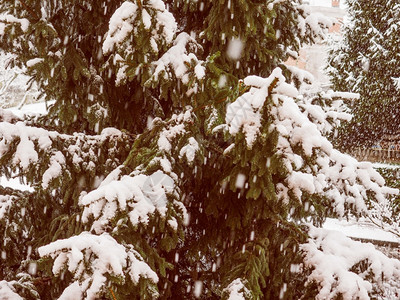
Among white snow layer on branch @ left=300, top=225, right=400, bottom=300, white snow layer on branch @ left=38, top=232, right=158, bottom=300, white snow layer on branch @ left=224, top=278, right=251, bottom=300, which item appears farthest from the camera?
white snow layer on branch @ left=300, top=225, right=400, bottom=300

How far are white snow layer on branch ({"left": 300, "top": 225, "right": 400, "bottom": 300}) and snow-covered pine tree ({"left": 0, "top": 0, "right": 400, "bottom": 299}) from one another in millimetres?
11

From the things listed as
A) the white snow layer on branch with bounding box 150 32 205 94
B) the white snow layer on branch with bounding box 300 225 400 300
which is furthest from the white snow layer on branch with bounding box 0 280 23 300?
the white snow layer on branch with bounding box 300 225 400 300

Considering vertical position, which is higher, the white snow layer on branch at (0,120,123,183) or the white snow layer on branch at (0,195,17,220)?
the white snow layer on branch at (0,120,123,183)

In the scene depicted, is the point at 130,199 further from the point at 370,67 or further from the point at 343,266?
the point at 370,67

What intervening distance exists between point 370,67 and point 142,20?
9886 mm

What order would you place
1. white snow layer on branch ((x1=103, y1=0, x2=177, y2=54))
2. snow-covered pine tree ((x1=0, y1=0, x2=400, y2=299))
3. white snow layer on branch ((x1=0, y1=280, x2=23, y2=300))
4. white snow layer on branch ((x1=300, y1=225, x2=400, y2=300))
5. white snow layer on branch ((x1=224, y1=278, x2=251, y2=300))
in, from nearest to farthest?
snow-covered pine tree ((x1=0, y1=0, x2=400, y2=299))
white snow layer on branch ((x1=103, y1=0, x2=177, y2=54))
white snow layer on branch ((x1=224, y1=278, x2=251, y2=300))
white snow layer on branch ((x1=300, y1=225, x2=400, y2=300))
white snow layer on branch ((x1=0, y1=280, x2=23, y2=300))

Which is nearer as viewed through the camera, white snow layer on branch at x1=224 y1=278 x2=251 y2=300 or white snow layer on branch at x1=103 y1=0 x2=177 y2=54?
white snow layer on branch at x1=103 y1=0 x2=177 y2=54

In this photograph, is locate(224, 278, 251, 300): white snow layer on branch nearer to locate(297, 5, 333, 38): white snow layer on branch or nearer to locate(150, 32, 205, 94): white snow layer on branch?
locate(150, 32, 205, 94): white snow layer on branch

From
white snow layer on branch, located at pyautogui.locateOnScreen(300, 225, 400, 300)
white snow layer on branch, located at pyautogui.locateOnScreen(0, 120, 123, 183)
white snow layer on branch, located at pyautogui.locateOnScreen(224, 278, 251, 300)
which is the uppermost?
white snow layer on branch, located at pyautogui.locateOnScreen(0, 120, 123, 183)

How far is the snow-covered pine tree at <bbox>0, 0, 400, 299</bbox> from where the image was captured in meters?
2.12

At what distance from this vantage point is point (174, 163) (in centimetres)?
291

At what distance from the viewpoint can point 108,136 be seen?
341 cm

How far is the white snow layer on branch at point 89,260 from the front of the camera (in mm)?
1779

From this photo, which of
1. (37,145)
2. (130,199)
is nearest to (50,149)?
(37,145)
